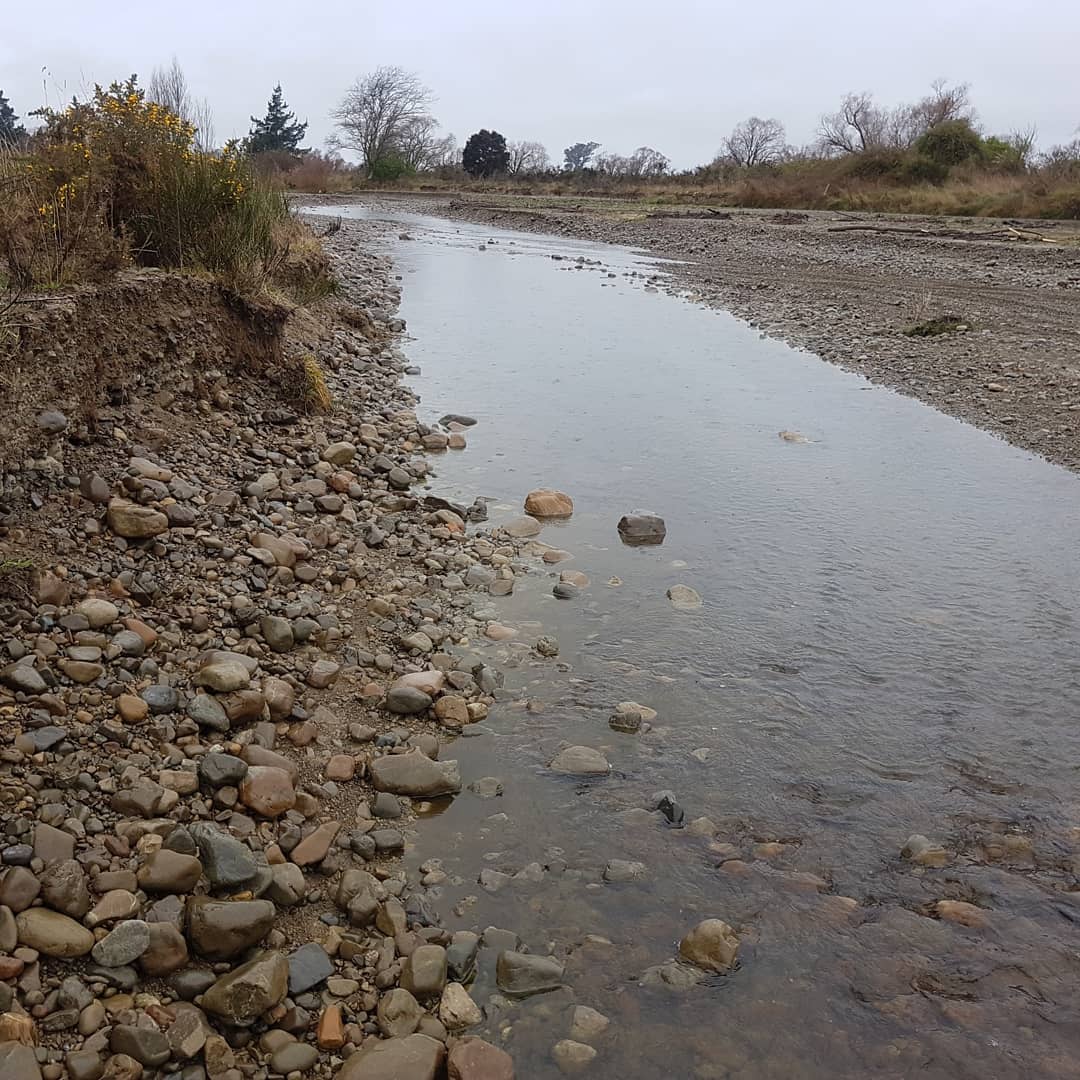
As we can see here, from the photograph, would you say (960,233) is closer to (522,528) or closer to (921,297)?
(921,297)

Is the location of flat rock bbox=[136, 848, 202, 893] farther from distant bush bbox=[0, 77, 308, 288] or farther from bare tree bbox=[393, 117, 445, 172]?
bare tree bbox=[393, 117, 445, 172]

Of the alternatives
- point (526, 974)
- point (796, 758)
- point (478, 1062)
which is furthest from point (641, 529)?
point (478, 1062)

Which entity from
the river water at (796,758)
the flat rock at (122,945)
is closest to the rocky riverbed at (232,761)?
the flat rock at (122,945)

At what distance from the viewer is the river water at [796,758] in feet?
8.94

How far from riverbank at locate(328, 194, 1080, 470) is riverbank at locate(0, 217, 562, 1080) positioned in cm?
653

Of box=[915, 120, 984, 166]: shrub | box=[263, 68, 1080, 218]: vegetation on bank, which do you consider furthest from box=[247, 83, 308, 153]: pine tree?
box=[915, 120, 984, 166]: shrub

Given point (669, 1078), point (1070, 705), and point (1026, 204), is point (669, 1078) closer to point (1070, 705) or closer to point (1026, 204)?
point (1070, 705)

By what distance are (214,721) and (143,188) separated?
5.53 meters

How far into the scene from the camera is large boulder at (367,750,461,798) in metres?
3.64

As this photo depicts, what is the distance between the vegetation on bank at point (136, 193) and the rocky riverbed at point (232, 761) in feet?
3.69

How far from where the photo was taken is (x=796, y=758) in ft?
12.8

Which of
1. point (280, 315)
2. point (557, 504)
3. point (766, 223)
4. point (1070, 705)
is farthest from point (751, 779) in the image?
point (766, 223)

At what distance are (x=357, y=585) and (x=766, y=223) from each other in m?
31.7

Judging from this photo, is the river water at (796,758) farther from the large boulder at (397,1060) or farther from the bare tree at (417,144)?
the bare tree at (417,144)
